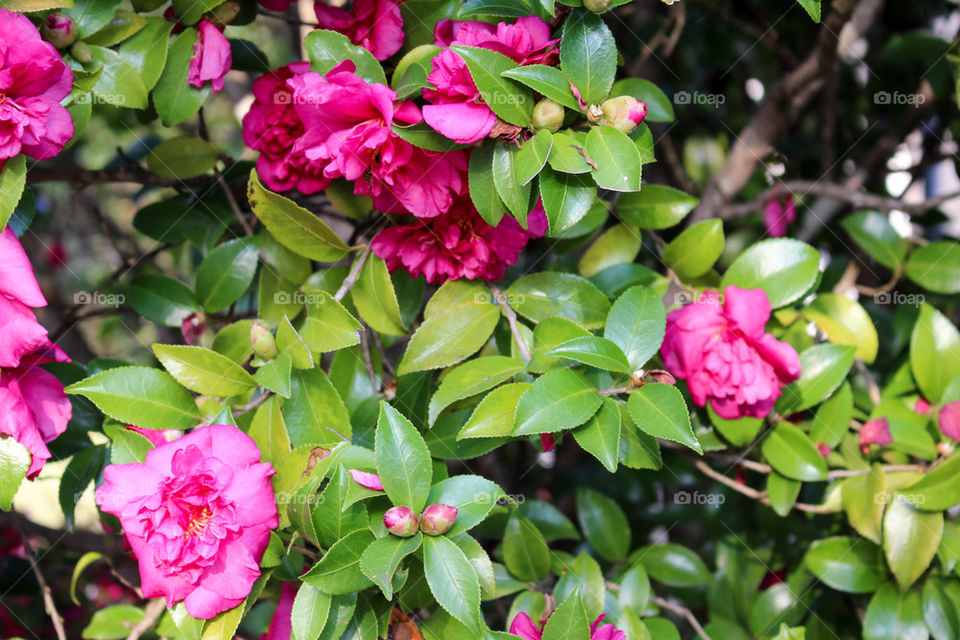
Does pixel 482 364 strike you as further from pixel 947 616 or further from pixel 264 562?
pixel 947 616

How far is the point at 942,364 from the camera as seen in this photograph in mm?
1138

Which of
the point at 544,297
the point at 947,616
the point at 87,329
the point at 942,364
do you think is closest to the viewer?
the point at 544,297

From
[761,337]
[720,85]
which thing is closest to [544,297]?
[761,337]

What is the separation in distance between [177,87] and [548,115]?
461 millimetres

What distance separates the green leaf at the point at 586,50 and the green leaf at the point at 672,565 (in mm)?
733

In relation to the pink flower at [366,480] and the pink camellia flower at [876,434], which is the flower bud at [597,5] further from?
the pink camellia flower at [876,434]

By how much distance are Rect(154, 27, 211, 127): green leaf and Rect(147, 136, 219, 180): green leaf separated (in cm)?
12

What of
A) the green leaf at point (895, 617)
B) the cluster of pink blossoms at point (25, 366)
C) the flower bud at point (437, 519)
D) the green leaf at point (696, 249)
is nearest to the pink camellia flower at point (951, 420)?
the green leaf at point (895, 617)

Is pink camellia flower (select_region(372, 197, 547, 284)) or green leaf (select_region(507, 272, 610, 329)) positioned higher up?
pink camellia flower (select_region(372, 197, 547, 284))

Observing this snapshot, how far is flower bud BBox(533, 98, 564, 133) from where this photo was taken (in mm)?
766

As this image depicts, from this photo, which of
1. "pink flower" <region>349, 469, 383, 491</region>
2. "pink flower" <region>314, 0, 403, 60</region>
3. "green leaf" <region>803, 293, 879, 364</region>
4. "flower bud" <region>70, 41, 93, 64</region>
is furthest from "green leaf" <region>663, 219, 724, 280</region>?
"flower bud" <region>70, 41, 93, 64</region>

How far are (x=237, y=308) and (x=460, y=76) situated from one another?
2.19 feet

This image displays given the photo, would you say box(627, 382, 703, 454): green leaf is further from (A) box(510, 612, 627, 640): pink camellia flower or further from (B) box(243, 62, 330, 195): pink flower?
(B) box(243, 62, 330, 195): pink flower

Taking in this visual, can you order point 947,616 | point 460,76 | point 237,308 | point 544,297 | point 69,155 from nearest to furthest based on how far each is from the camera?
1. point 460,76
2. point 544,297
3. point 947,616
4. point 237,308
5. point 69,155
